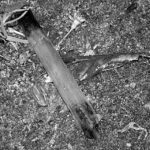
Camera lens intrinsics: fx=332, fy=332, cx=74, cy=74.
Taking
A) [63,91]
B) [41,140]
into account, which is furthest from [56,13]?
[41,140]

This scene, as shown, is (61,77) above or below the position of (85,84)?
above

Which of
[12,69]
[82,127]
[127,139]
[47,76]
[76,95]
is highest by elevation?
[12,69]

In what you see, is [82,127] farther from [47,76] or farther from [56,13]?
[56,13]
